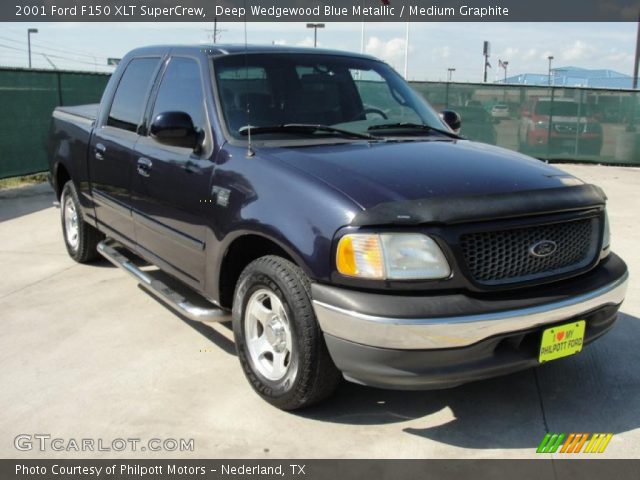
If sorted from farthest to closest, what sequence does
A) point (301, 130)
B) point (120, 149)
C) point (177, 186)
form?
1. point (120, 149)
2. point (177, 186)
3. point (301, 130)

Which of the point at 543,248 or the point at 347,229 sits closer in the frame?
the point at 347,229

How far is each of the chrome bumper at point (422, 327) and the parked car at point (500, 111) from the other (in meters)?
14.0

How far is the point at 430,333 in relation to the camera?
9.18 feet

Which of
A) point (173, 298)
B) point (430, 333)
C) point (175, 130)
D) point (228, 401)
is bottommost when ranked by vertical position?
point (228, 401)

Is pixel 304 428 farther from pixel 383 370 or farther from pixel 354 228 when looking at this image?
pixel 354 228

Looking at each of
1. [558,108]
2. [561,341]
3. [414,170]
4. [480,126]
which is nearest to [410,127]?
[414,170]

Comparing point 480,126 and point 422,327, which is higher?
point 480,126

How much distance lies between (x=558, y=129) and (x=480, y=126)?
6.07 ft

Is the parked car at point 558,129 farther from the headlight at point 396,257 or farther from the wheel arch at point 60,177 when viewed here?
the headlight at point 396,257

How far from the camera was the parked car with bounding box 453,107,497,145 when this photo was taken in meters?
16.3

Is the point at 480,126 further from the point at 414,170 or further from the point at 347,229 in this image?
the point at 347,229

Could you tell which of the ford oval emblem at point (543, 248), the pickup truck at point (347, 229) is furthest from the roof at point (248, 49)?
the ford oval emblem at point (543, 248)

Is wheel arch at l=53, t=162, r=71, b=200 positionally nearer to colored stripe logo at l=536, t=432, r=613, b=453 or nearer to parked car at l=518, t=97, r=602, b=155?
colored stripe logo at l=536, t=432, r=613, b=453

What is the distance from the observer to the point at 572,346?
3219mm
